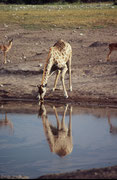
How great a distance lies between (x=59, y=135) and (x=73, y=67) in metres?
5.96

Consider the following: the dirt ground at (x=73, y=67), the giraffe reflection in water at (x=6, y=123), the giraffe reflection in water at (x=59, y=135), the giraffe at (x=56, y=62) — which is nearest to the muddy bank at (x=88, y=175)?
the giraffe reflection in water at (x=59, y=135)

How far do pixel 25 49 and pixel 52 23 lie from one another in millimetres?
4853

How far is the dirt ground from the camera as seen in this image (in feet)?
44.0

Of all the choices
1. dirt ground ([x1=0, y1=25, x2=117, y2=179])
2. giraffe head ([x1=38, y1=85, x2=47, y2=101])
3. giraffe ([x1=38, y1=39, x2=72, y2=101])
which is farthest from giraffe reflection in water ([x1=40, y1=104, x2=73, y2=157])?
dirt ground ([x1=0, y1=25, x2=117, y2=179])

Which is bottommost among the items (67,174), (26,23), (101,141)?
(26,23)

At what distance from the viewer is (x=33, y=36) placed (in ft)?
68.8

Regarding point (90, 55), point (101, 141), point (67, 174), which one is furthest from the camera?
point (90, 55)

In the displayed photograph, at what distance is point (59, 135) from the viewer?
10.0 metres

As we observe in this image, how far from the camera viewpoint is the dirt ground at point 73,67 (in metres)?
13.4

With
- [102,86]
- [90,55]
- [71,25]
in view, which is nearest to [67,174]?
[102,86]

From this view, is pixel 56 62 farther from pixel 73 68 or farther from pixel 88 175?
pixel 88 175

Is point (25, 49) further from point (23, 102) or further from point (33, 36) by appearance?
point (23, 102)

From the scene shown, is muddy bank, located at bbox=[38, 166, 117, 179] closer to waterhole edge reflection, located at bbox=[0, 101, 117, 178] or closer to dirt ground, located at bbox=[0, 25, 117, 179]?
waterhole edge reflection, located at bbox=[0, 101, 117, 178]

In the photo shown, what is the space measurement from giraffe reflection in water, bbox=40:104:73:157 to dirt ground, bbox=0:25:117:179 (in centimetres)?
152
